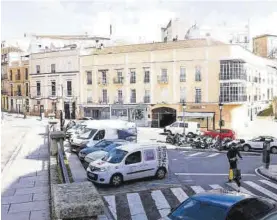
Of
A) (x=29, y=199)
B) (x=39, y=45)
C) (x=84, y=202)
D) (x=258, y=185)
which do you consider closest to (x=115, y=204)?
(x=29, y=199)

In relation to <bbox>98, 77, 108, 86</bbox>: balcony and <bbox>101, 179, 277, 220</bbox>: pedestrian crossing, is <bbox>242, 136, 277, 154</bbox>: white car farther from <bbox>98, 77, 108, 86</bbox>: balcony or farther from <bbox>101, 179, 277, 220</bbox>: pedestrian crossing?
<bbox>98, 77, 108, 86</bbox>: balcony

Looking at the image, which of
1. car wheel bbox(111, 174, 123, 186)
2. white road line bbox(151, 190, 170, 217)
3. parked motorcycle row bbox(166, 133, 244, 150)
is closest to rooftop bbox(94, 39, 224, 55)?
parked motorcycle row bbox(166, 133, 244, 150)

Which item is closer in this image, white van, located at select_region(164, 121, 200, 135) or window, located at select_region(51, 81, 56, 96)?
white van, located at select_region(164, 121, 200, 135)

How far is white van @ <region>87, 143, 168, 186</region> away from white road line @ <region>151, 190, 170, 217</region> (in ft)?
5.24

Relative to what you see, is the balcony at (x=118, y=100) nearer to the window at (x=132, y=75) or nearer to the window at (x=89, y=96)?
the window at (x=132, y=75)

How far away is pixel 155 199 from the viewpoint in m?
12.2

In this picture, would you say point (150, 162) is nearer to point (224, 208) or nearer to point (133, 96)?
point (224, 208)

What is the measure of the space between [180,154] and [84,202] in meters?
20.1

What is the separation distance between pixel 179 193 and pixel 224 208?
241 inches

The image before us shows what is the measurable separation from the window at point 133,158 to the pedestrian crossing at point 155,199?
163cm

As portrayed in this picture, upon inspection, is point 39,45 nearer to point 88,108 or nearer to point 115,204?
point 88,108

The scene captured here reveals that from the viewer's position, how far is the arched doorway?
44.3m

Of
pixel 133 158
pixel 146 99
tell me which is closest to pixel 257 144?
pixel 133 158

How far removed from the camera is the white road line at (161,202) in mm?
10922
